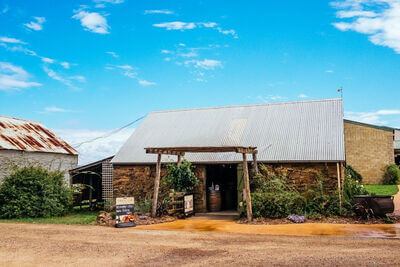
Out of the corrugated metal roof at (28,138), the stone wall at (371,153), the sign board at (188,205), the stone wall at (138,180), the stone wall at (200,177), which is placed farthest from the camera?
the stone wall at (371,153)

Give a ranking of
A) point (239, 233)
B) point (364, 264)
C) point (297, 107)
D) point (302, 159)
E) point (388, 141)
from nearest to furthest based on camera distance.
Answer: point (364, 264), point (239, 233), point (302, 159), point (297, 107), point (388, 141)

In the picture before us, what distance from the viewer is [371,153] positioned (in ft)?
92.6

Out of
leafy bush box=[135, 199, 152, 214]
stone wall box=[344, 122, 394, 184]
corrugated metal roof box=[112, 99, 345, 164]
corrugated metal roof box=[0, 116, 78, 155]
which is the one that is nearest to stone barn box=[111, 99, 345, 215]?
corrugated metal roof box=[112, 99, 345, 164]

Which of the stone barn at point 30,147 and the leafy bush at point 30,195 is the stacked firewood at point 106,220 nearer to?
the leafy bush at point 30,195

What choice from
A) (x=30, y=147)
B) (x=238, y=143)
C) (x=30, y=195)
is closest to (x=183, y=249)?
(x=238, y=143)

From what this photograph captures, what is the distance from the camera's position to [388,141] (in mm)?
28031

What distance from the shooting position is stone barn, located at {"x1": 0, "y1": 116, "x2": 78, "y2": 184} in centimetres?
1980

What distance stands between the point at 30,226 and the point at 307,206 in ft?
33.2

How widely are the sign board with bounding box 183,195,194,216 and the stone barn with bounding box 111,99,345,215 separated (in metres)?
0.73

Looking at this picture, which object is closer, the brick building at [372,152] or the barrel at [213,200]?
the barrel at [213,200]

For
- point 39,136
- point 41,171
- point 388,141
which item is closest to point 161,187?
point 41,171

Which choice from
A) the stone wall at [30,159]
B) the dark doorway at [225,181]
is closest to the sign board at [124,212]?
the dark doorway at [225,181]

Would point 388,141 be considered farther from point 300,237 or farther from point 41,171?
point 41,171

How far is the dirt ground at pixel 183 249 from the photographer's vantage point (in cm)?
839
